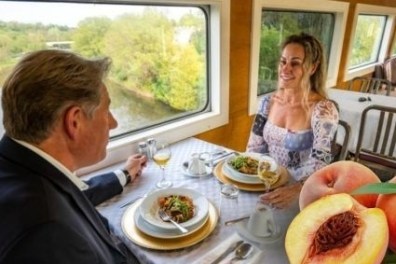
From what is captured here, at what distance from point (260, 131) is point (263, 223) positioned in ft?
3.12

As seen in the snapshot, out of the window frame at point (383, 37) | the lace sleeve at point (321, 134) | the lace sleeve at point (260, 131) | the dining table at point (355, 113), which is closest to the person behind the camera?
the lace sleeve at point (321, 134)

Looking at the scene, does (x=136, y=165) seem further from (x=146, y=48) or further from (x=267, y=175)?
(x=146, y=48)

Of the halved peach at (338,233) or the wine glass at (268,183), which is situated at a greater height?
the halved peach at (338,233)

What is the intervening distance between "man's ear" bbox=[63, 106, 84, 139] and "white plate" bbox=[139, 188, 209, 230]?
1.24 feet

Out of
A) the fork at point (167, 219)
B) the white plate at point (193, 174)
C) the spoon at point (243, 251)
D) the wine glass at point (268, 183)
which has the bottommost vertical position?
the white plate at point (193, 174)

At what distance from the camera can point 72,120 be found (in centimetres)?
67

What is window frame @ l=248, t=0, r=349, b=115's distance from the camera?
212 cm

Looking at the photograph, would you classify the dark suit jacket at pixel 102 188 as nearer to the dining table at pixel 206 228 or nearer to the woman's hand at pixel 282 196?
the dining table at pixel 206 228

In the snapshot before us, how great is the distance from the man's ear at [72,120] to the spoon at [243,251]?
0.53 m

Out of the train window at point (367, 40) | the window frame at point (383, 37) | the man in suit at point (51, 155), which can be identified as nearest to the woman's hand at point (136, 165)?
the man in suit at point (51, 155)

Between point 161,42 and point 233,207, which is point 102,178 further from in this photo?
point 161,42

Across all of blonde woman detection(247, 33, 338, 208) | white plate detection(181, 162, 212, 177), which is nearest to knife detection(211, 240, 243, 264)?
white plate detection(181, 162, 212, 177)

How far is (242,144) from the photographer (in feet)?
8.21

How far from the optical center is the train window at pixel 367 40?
3.83m
